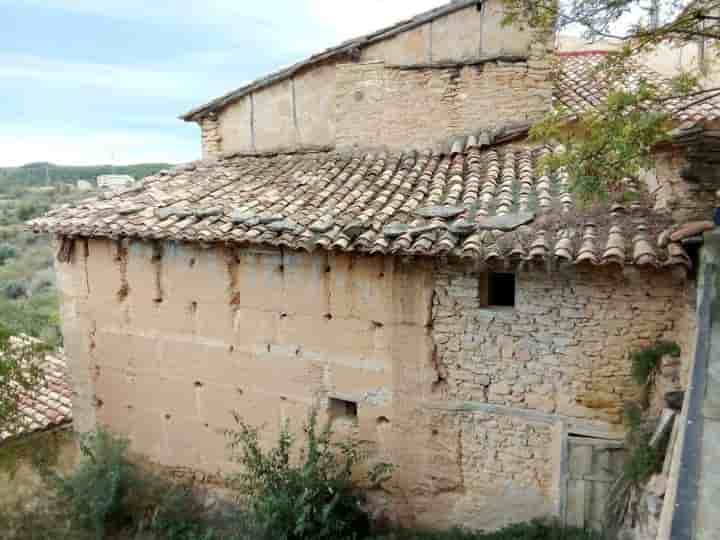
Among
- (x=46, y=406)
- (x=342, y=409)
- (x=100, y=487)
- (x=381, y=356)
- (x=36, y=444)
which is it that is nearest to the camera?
(x=381, y=356)

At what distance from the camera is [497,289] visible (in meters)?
6.83

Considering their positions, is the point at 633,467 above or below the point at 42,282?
above

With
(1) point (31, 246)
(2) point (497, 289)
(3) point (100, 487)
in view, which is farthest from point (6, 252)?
(2) point (497, 289)

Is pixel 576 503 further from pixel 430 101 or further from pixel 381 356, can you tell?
pixel 430 101

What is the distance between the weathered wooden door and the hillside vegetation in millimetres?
7676

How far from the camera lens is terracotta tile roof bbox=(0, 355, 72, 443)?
1000 centimetres

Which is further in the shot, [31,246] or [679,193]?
[31,246]

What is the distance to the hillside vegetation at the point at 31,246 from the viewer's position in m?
10.8

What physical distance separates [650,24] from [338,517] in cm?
602

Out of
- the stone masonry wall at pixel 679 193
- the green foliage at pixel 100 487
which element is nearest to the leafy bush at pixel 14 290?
the green foliage at pixel 100 487

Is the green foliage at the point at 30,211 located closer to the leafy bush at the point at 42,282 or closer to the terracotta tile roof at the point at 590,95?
the leafy bush at the point at 42,282

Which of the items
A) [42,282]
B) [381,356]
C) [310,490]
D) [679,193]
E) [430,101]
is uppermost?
[430,101]

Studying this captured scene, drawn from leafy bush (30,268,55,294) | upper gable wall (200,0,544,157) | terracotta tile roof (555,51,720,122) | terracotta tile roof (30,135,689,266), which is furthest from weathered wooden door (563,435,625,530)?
leafy bush (30,268,55,294)

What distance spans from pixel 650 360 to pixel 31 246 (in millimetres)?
32735
